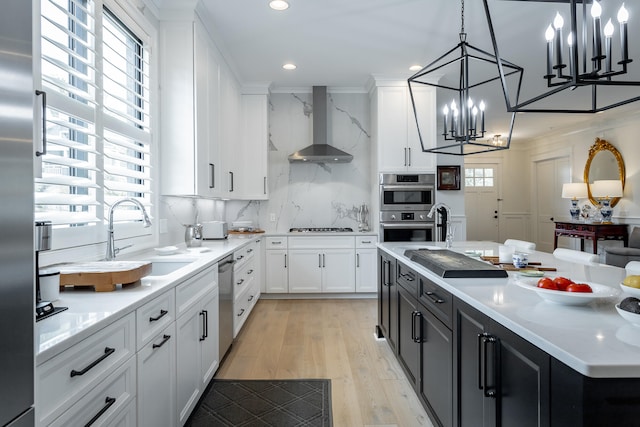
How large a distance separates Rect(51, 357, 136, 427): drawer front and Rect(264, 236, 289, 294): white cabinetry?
3454 mm

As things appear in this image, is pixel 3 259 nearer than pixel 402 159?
Yes

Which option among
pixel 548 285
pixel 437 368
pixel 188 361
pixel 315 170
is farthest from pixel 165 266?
pixel 315 170

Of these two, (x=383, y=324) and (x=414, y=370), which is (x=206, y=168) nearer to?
(x=383, y=324)

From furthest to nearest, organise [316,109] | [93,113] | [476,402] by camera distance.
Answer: [316,109]
[93,113]
[476,402]

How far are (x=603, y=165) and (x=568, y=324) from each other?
23.7 ft

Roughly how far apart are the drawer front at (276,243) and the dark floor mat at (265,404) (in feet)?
7.64

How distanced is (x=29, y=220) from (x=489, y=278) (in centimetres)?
169

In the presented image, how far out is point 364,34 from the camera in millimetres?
3586

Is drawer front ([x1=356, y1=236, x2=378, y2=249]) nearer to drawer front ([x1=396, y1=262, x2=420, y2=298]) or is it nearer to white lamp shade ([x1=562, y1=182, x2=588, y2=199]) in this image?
drawer front ([x1=396, y1=262, x2=420, y2=298])

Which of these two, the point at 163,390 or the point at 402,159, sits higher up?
the point at 402,159

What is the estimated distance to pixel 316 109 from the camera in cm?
518

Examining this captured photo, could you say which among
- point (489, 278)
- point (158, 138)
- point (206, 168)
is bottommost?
point (489, 278)

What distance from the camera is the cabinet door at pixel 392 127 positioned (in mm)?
4762

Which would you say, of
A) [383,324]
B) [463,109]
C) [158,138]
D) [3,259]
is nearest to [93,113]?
[158,138]
